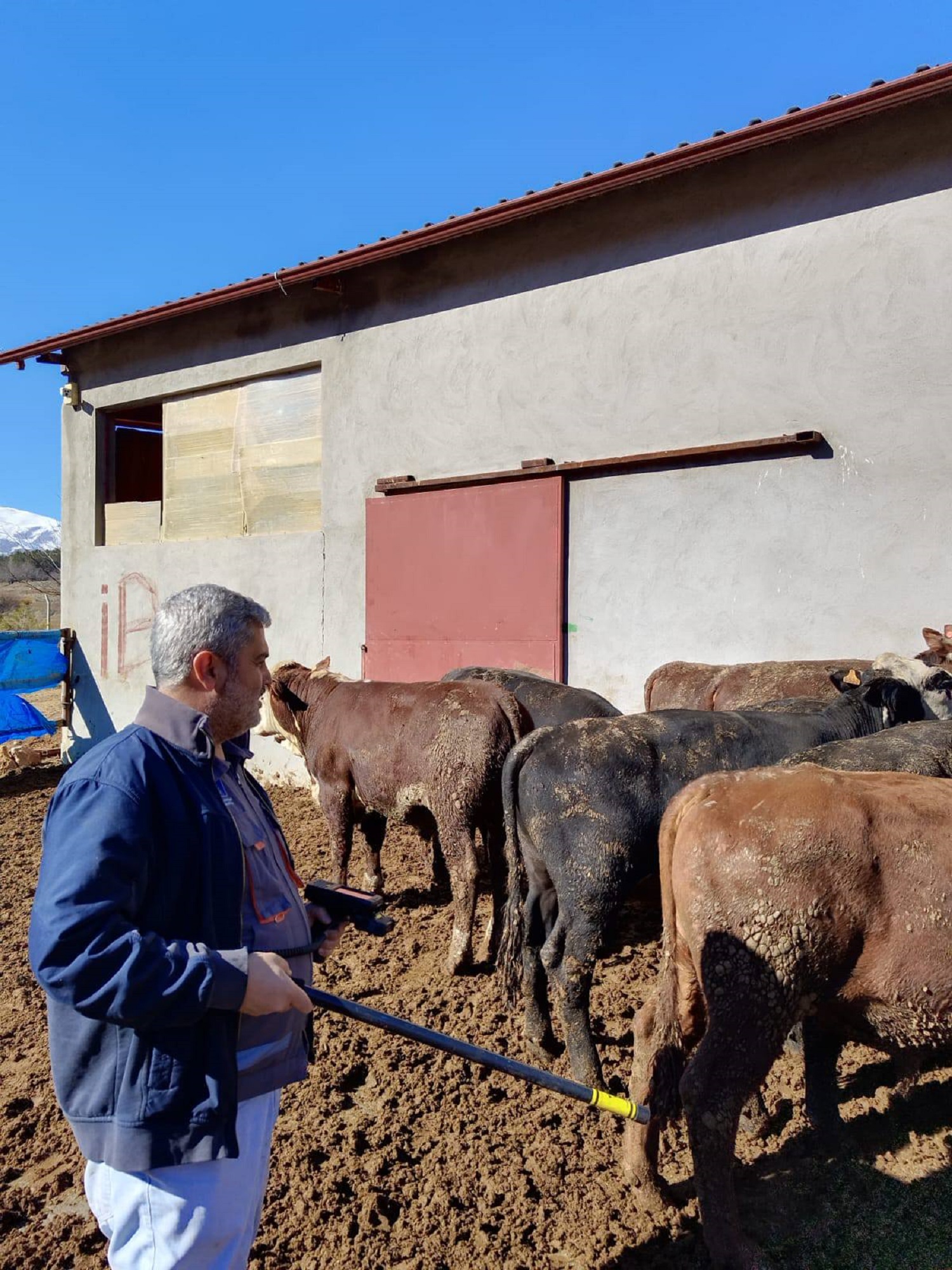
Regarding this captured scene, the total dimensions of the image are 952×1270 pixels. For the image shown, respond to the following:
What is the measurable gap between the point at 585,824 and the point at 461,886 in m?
1.49

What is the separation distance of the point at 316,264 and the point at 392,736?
5.71 meters

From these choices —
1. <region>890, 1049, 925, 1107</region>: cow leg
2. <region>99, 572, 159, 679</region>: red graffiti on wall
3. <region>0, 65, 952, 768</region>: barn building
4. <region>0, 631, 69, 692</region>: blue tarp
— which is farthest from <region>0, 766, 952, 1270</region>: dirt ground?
<region>0, 631, 69, 692</region>: blue tarp

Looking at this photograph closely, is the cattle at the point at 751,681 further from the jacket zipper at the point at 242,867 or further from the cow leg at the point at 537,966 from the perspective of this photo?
the jacket zipper at the point at 242,867

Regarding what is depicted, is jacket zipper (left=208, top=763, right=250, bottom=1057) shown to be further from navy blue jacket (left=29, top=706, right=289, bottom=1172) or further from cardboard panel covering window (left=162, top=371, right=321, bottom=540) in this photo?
cardboard panel covering window (left=162, top=371, right=321, bottom=540)

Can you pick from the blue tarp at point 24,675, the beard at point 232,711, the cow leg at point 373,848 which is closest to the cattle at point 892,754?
the beard at point 232,711

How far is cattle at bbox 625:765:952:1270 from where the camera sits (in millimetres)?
2908

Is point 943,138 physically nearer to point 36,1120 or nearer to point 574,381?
point 574,381

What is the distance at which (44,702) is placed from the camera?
18344 millimetres

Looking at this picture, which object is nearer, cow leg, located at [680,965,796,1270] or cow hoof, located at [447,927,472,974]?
cow leg, located at [680,965,796,1270]

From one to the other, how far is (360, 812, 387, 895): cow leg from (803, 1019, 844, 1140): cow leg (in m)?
3.82

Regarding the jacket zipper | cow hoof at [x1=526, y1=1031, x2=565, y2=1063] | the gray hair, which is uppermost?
the gray hair

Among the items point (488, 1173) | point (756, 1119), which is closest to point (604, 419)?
point (756, 1119)

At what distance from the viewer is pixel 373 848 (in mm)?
6926

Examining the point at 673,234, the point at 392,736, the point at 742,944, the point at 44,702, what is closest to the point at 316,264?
the point at 673,234
